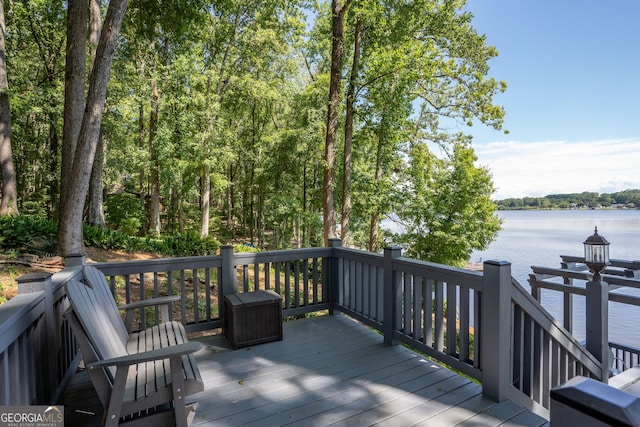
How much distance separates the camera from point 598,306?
122 inches

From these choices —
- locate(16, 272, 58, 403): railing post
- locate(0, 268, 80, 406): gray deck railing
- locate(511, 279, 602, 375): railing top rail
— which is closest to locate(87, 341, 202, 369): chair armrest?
locate(0, 268, 80, 406): gray deck railing

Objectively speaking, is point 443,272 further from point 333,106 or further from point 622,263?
point 333,106

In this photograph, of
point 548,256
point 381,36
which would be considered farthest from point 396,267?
point 548,256

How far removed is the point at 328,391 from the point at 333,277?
1839 mm

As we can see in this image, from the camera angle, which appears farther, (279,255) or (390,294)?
(279,255)

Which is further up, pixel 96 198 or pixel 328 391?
pixel 96 198

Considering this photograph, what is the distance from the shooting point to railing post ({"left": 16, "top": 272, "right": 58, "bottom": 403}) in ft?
6.58

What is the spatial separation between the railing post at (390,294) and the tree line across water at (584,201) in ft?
51.4

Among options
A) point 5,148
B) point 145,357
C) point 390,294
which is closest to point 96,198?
point 5,148

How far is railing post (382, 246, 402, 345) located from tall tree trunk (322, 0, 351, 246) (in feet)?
15.0

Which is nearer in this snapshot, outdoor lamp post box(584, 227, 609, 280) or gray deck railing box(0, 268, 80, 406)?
gray deck railing box(0, 268, 80, 406)

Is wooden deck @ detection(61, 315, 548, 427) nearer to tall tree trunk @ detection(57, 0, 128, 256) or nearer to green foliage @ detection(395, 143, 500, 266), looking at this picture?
tall tree trunk @ detection(57, 0, 128, 256)

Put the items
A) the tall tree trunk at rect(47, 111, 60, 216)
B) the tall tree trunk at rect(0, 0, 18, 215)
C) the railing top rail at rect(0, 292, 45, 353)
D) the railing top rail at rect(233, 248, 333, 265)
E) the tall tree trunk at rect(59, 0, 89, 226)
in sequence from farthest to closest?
the tall tree trunk at rect(47, 111, 60, 216) < the tall tree trunk at rect(0, 0, 18, 215) < the tall tree trunk at rect(59, 0, 89, 226) < the railing top rail at rect(233, 248, 333, 265) < the railing top rail at rect(0, 292, 45, 353)

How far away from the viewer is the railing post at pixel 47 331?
201cm
